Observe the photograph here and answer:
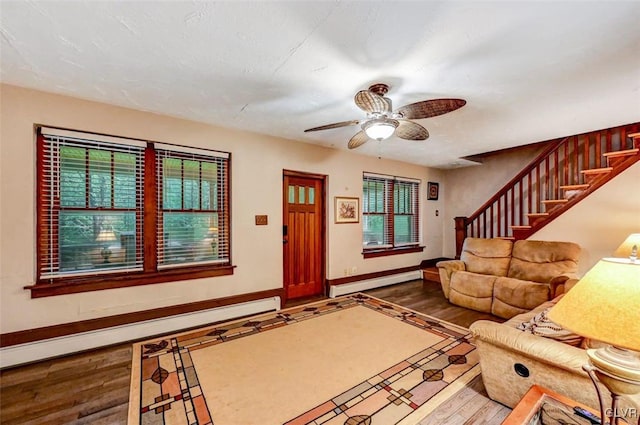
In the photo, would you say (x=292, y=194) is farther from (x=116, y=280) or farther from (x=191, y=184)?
(x=116, y=280)

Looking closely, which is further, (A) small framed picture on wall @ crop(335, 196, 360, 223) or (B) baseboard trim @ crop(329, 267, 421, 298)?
(A) small framed picture on wall @ crop(335, 196, 360, 223)

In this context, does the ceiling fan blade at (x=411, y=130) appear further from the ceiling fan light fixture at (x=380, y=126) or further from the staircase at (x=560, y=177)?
the staircase at (x=560, y=177)

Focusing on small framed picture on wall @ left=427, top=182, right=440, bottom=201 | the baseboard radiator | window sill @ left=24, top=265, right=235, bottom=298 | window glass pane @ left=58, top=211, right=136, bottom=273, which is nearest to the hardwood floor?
window sill @ left=24, top=265, right=235, bottom=298

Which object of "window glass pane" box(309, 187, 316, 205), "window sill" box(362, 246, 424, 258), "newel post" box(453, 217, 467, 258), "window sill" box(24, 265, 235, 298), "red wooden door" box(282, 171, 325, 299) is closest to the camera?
"window sill" box(24, 265, 235, 298)

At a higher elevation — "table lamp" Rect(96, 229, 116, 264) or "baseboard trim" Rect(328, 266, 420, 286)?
"table lamp" Rect(96, 229, 116, 264)

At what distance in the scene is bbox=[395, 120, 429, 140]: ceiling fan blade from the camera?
2.31 meters

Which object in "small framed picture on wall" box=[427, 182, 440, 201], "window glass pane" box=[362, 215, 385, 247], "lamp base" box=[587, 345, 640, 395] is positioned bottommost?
"lamp base" box=[587, 345, 640, 395]

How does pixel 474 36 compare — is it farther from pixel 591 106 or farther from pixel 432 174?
pixel 432 174

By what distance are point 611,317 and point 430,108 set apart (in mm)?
1612

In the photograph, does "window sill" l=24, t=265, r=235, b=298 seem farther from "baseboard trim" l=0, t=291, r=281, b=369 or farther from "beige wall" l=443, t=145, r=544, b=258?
"beige wall" l=443, t=145, r=544, b=258

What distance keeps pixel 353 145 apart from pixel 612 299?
234 cm

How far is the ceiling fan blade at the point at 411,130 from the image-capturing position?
231cm

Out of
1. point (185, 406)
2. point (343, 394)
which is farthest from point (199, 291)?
point (343, 394)

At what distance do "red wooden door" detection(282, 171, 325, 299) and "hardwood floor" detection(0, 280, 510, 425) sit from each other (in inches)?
85.0
